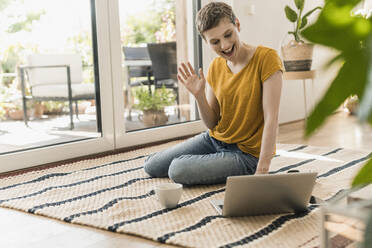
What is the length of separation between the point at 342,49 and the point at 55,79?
126 inches

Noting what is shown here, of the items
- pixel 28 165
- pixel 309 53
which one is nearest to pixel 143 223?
pixel 28 165

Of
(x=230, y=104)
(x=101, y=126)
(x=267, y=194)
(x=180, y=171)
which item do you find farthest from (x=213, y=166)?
(x=101, y=126)

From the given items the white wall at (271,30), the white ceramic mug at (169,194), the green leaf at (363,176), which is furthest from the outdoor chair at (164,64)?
the green leaf at (363,176)

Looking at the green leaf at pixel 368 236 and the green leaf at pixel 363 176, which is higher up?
the green leaf at pixel 363 176

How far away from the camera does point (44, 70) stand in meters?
3.07

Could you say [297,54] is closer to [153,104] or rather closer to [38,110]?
[153,104]

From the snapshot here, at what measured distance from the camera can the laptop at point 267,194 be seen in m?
1.41

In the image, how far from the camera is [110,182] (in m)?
2.07

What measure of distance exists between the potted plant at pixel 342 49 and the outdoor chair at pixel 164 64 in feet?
9.70

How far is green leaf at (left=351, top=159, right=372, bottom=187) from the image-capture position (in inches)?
8.3

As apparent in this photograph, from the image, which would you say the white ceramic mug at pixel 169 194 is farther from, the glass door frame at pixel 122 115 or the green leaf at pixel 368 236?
the green leaf at pixel 368 236

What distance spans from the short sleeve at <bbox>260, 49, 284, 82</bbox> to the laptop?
486mm

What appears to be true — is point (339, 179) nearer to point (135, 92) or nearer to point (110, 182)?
point (110, 182)

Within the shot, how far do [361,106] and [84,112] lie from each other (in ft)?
9.44
